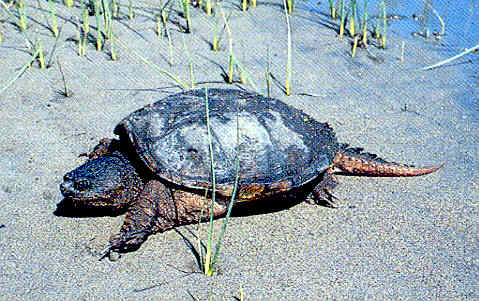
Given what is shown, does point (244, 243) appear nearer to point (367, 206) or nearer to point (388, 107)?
point (367, 206)

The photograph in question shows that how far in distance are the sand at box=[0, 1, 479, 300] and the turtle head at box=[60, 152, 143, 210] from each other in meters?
0.16

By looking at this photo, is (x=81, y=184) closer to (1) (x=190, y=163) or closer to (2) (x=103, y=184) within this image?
(2) (x=103, y=184)

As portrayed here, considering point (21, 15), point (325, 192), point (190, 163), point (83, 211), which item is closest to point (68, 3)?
point (21, 15)

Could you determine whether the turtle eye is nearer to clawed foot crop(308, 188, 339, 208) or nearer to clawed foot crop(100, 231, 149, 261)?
clawed foot crop(100, 231, 149, 261)

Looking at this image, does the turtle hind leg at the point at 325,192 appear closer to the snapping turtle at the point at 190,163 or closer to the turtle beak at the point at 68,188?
the snapping turtle at the point at 190,163

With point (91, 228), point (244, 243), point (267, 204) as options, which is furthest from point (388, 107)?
point (91, 228)

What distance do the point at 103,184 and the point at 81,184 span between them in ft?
0.37

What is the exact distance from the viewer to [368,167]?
10.3ft

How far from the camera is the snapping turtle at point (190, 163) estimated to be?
2.58 metres

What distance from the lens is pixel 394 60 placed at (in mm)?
4574

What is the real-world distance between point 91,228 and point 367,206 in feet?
5.29

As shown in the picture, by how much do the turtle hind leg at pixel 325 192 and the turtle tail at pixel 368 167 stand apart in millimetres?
151

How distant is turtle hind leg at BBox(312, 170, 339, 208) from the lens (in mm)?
2945

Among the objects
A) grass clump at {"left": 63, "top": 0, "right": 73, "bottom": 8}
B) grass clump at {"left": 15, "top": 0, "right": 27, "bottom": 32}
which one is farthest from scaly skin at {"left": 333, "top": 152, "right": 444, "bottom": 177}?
grass clump at {"left": 63, "top": 0, "right": 73, "bottom": 8}
